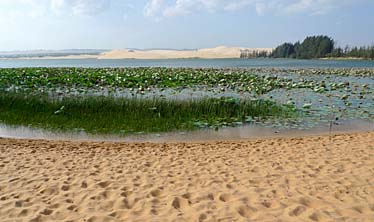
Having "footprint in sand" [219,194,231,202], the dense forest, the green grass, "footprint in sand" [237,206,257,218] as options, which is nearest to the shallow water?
the green grass

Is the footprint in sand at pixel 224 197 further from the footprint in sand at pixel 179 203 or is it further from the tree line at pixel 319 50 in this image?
the tree line at pixel 319 50

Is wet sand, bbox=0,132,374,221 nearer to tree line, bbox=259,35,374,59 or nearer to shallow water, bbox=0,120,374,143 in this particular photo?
shallow water, bbox=0,120,374,143

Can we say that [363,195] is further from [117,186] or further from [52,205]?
[52,205]

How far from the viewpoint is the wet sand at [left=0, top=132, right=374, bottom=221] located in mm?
4453

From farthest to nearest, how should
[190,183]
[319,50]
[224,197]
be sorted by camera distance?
[319,50] → [190,183] → [224,197]

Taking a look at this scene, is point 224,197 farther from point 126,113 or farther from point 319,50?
point 319,50

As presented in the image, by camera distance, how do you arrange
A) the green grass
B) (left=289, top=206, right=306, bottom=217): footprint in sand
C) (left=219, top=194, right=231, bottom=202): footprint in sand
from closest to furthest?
1. (left=289, top=206, right=306, bottom=217): footprint in sand
2. (left=219, top=194, right=231, bottom=202): footprint in sand
3. the green grass

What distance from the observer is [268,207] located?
4.58m

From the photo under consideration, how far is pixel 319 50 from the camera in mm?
108688

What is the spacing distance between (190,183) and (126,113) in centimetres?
800

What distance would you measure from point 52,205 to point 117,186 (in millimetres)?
1075

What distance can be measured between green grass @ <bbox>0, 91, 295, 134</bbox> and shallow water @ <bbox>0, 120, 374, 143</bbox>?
526 mm

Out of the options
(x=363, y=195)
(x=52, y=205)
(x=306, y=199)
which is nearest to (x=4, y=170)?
(x=52, y=205)

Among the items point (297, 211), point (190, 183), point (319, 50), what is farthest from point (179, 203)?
point (319, 50)
